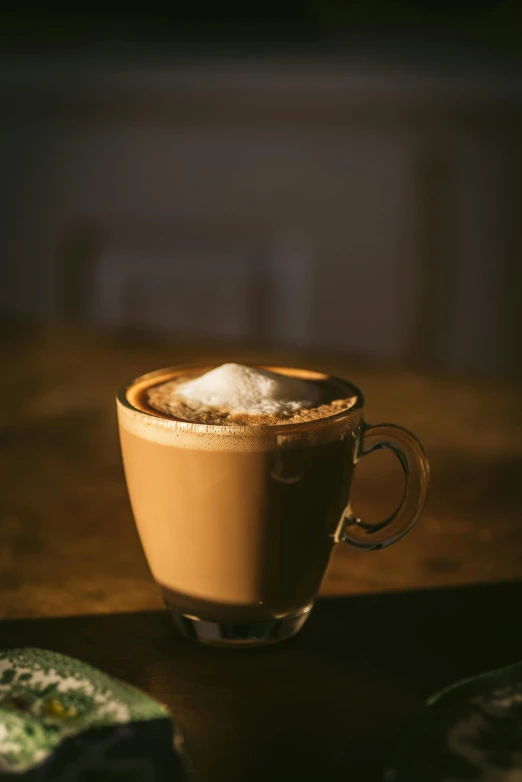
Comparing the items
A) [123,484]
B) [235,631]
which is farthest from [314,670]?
[123,484]

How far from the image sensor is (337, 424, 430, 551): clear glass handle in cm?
58

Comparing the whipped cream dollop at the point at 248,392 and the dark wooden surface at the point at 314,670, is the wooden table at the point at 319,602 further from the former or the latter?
the whipped cream dollop at the point at 248,392

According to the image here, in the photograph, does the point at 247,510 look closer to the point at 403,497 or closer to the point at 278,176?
the point at 403,497

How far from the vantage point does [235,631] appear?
0.56m

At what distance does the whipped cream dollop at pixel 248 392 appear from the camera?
551 mm

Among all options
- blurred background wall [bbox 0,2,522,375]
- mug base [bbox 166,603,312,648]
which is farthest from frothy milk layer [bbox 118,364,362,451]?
blurred background wall [bbox 0,2,522,375]

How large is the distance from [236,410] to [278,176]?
1823 mm

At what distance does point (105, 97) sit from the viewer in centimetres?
225

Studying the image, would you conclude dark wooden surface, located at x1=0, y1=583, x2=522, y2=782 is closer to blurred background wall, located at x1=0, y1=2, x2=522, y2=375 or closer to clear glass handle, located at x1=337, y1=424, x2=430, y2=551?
clear glass handle, located at x1=337, y1=424, x2=430, y2=551

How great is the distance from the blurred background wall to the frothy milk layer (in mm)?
1640

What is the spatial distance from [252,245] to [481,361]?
69 centimetres

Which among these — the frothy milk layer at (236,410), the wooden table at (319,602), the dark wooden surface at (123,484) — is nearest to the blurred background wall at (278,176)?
the dark wooden surface at (123,484)

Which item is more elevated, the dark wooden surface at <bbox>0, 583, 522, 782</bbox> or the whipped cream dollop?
the whipped cream dollop

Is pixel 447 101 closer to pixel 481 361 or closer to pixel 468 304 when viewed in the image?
pixel 468 304
